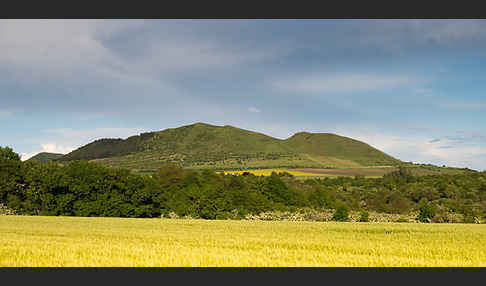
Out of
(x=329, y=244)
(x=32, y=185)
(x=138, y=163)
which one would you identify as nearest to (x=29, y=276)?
(x=329, y=244)

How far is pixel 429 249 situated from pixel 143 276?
994 cm

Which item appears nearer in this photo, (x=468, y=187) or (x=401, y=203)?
(x=401, y=203)

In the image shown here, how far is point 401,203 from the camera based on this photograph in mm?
82875

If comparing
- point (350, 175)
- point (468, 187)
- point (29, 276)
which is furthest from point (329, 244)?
point (350, 175)

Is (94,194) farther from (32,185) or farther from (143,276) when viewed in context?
(143,276)

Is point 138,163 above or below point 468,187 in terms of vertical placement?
above

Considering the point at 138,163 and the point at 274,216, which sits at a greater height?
the point at 138,163

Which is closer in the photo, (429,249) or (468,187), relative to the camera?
(429,249)

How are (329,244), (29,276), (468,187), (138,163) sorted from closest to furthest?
(29,276) → (329,244) → (468,187) → (138,163)

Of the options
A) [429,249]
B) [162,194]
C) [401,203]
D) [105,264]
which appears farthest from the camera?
[401,203]

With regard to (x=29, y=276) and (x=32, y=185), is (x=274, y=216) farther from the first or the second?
(x=29, y=276)

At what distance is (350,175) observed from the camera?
401ft

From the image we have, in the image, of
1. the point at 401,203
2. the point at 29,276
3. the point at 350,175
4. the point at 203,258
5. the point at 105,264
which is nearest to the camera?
the point at 29,276

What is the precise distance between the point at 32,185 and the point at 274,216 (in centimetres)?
3193
